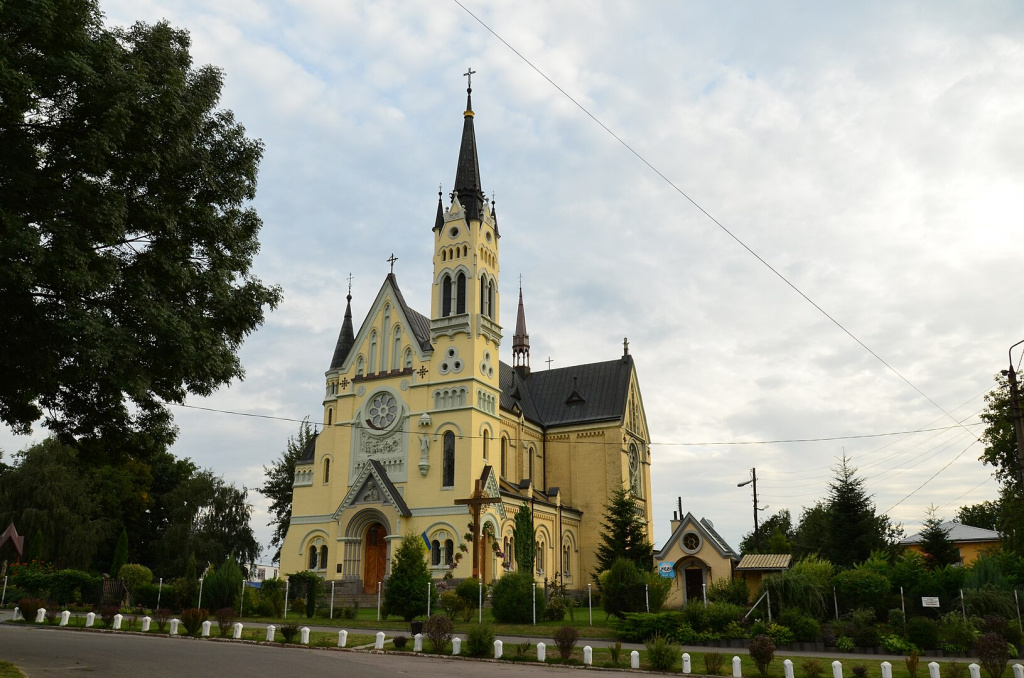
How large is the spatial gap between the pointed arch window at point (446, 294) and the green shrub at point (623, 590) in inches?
796

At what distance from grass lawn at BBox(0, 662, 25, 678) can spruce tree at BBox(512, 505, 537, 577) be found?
28706 mm

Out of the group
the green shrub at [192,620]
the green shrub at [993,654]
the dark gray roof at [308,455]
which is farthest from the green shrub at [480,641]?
the dark gray roof at [308,455]

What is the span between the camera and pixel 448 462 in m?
42.0

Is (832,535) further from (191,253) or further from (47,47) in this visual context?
(47,47)

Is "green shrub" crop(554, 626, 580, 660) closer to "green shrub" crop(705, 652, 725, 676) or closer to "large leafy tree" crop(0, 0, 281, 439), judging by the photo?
"green shrub" crop(705, 652, 725, 676)

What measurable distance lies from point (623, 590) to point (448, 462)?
1582 cm

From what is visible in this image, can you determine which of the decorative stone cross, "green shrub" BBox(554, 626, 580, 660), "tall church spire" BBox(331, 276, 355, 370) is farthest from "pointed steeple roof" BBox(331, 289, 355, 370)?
"green shrub" BBox(554, 626, 580, 660)

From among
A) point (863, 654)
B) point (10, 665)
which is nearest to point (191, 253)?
point (10, 665)

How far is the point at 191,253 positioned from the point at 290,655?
9.45 meters

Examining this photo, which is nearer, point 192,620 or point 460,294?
point 192,620

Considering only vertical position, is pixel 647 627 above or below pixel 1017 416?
below

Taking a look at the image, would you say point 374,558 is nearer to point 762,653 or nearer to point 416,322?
point 416,322

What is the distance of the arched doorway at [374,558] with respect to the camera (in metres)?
41.1

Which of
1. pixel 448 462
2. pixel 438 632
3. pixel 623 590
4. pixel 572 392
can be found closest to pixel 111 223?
pixel 438 632
